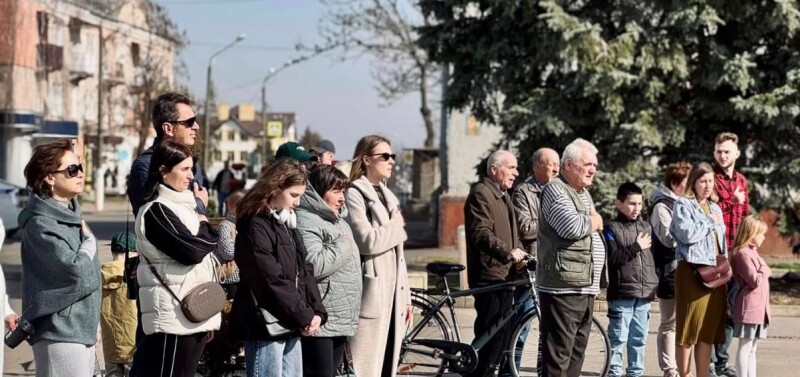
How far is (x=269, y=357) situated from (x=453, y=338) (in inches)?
133

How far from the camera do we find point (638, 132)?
60.7 feet

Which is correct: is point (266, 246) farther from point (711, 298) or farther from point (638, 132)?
point (638, 132)

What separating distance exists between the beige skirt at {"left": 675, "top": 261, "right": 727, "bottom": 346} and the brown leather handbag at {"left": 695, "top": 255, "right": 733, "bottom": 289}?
9 cm

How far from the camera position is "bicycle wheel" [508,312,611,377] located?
10078 mm

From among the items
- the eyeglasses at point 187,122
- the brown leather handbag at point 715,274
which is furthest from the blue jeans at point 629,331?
the eyeglasses at point 187,122

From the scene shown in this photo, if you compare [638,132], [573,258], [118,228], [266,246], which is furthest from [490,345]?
[118,228]

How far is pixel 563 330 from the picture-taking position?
353 inches

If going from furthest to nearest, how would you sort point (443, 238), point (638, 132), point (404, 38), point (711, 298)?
point (404, 38) → point (443, 238) → point (638, 132) → point (711, 298)

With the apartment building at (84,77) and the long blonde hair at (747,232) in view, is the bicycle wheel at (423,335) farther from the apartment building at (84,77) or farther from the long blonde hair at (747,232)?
the apartment building at (84,77)

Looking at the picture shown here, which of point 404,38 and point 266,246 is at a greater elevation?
point 404,38

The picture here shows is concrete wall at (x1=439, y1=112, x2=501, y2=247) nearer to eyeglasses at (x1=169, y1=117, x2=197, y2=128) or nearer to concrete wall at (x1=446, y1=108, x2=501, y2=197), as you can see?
concrete wall at (x1=446, y1=108, x2=501, y2=197)

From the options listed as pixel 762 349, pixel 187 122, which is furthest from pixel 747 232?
pixel 187 122

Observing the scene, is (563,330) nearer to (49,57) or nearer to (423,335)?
(423,335)

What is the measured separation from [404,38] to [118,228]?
15.9 metres
